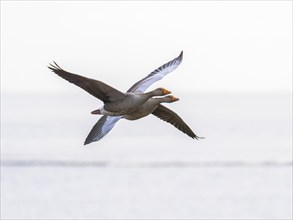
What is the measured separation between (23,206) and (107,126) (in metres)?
27.3

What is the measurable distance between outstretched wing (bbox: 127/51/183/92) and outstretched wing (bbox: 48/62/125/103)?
1026mm

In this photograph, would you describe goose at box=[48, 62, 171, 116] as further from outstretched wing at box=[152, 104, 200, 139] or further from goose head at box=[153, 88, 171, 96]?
outstretched wing at box=[152, 104, 200, 139]

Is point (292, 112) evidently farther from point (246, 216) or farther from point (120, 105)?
point (120, 105)

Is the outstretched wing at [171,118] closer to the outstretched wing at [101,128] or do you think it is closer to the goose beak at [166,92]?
the outstretched wing at [101,128]

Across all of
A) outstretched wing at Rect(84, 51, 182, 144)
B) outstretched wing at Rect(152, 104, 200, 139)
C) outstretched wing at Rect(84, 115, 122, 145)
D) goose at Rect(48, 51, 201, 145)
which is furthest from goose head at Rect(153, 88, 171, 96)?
outstretched wing at Rect(152, 104, 200, 139)

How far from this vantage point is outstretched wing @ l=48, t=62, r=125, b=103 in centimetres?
1437

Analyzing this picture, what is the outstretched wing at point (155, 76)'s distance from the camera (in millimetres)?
16062

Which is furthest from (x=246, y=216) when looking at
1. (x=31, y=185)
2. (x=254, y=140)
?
(x=254, y=140)

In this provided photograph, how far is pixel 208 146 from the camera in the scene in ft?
247

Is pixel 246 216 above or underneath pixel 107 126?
underneath

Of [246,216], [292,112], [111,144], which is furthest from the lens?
[292,112]

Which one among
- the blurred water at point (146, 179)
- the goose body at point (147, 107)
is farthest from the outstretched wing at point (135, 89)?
the blurred water at point (146, 179)

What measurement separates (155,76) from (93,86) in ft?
6.96

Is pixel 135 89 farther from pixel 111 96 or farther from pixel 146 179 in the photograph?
pixel 146 179
